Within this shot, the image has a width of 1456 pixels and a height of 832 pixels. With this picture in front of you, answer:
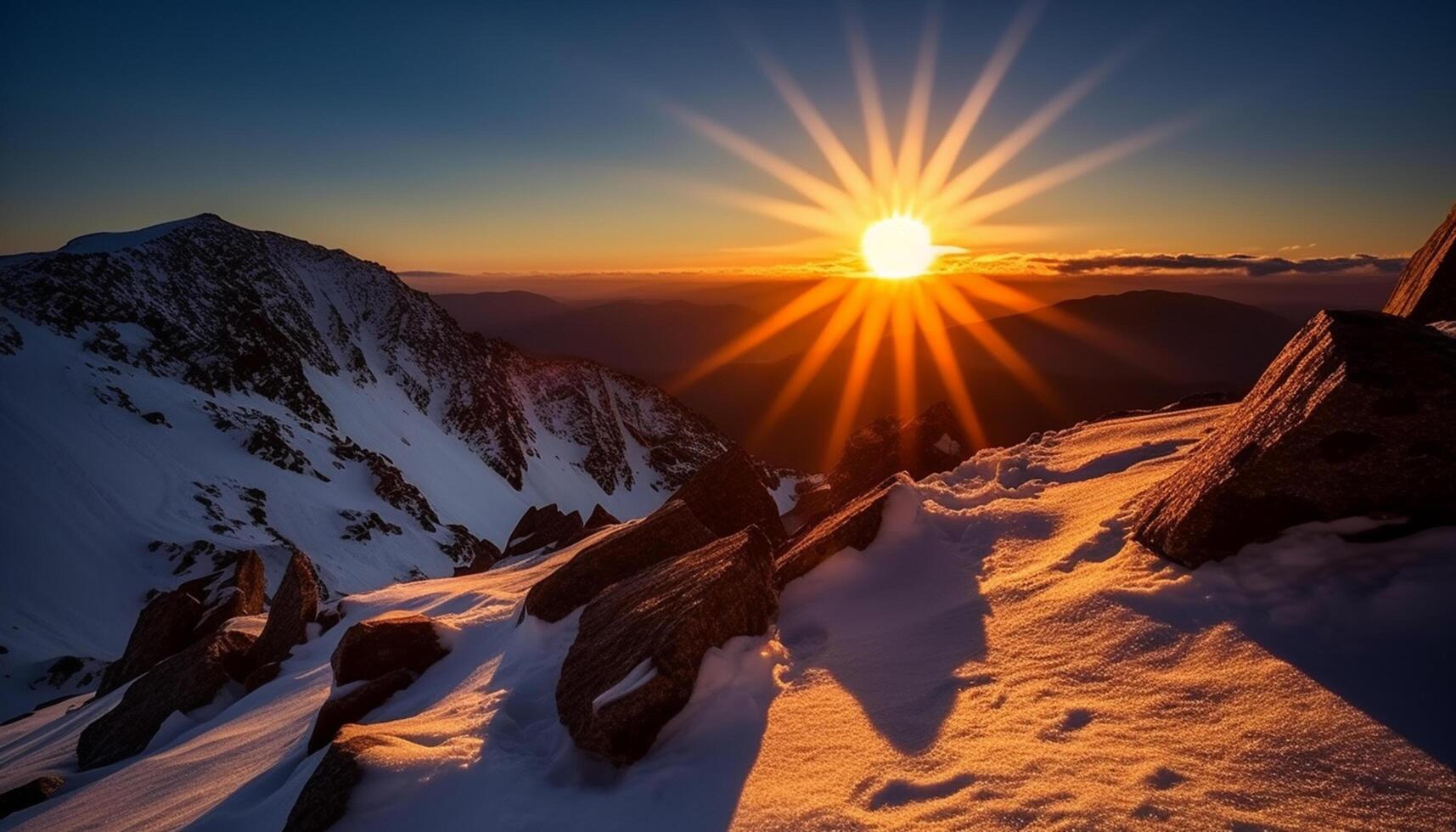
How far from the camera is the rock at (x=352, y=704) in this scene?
25.3ft

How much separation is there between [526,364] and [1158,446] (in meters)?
127

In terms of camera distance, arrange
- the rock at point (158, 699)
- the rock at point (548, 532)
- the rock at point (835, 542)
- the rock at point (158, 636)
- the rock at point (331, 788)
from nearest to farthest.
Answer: the rock at point (331, 788)
the rock at point (835, 542)
the rock at point (158, 699)
the rock at point (158, 636)
the rock at point (548, 532)

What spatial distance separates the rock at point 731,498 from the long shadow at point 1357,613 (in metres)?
9.07

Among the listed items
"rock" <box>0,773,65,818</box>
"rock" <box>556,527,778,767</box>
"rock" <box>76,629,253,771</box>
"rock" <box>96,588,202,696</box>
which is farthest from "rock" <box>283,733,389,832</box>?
"rock" <box>96,588,202,696</box>

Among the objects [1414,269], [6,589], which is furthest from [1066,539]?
[6,589]

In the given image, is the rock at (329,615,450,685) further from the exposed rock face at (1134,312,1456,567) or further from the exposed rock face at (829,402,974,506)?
the exposed rock face at (829,402,974,506)

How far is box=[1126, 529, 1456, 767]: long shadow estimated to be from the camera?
353cm

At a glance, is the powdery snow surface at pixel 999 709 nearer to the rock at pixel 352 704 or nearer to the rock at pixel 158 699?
the rock at pixel 352 704

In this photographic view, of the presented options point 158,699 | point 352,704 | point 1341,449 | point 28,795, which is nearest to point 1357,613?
point 1341,449

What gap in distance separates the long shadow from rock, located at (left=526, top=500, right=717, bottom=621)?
255 inches

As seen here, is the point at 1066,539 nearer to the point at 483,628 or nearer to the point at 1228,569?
the point at 1228,569

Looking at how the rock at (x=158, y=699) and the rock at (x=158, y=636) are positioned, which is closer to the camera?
the rock at (x=158, y=699)

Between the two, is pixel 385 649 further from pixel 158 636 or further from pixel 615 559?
pixel 158 636

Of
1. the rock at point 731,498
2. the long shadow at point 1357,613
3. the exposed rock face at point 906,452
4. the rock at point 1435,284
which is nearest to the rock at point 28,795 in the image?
the rock at point 731,498
